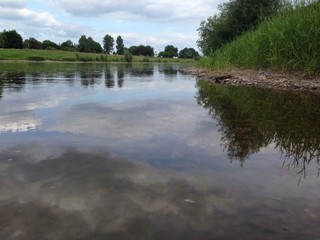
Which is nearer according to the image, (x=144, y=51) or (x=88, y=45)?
(x=88, y=45)

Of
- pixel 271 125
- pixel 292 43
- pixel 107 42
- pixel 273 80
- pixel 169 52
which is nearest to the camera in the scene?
pixel 271 125

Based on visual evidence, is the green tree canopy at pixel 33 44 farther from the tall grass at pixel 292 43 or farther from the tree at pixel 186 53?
the tall grass at pixel 292 43

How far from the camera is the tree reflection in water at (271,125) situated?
425 cm

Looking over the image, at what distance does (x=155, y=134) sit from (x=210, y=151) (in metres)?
1.16

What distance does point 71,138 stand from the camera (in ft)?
15.7

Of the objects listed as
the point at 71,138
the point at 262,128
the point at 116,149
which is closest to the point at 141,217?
the point at 116,149

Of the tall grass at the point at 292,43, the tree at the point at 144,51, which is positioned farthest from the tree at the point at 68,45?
the tall grass at the point at 292,43

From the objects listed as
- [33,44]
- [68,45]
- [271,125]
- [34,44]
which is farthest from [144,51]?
[271,125]

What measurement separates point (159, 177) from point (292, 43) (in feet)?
34.7

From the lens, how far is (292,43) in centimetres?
1193

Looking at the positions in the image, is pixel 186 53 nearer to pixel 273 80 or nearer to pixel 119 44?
pixel 119 44

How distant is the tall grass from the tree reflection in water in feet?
9.69

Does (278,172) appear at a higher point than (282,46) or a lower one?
lower

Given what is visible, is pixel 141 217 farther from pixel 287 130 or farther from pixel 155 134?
pixel 287 130
